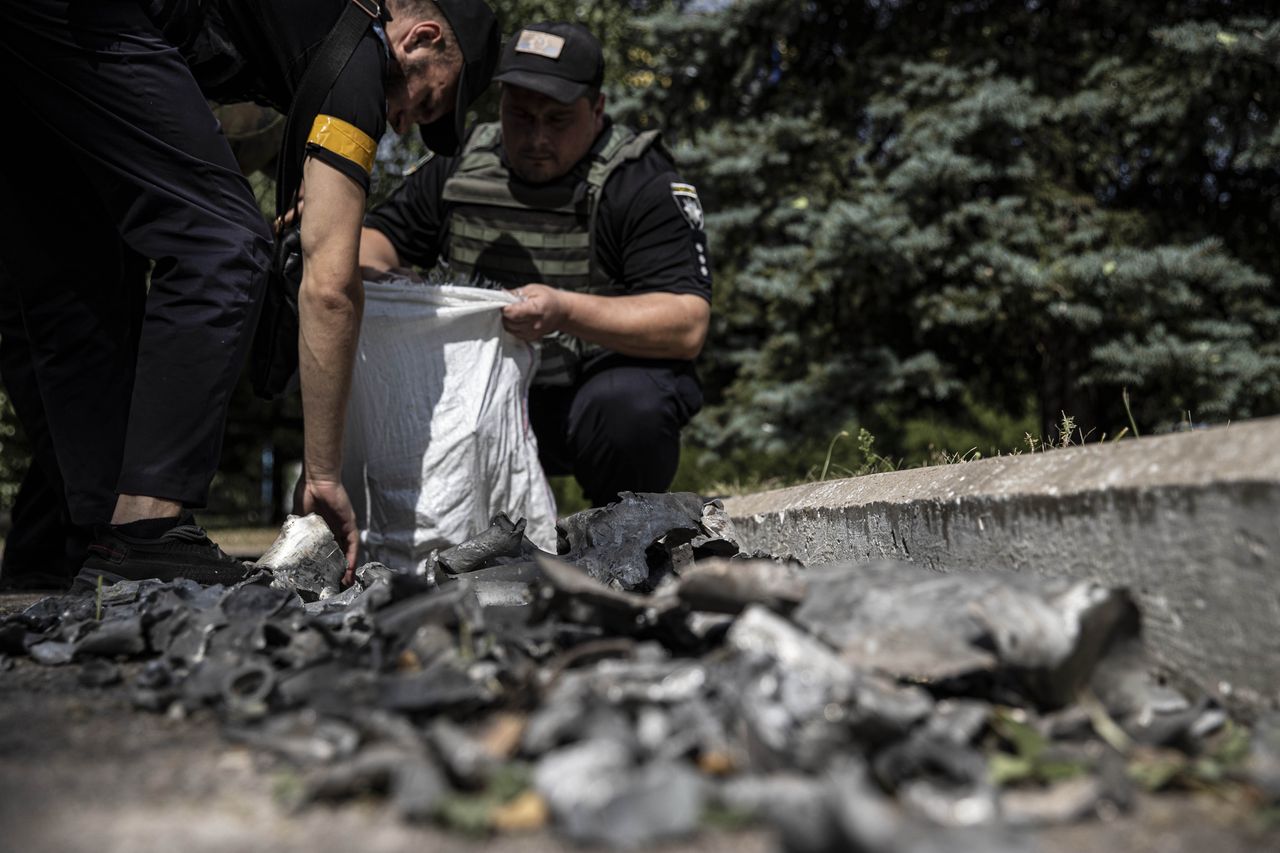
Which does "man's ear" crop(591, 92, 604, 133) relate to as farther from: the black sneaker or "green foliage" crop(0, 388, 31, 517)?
"green foliage" crop(0, 388, 31, 517)

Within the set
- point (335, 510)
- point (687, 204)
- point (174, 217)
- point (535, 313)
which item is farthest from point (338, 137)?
point (687, 204)

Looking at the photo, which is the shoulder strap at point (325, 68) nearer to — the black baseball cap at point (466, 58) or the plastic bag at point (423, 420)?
the black baseball cap at point (466, 58)

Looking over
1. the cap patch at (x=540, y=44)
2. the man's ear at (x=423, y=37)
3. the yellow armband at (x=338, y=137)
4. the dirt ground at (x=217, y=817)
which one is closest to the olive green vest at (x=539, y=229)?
the cap patch at (x=540, y=44)

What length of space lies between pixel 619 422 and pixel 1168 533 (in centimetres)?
224

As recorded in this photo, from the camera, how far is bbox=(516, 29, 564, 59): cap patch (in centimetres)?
346

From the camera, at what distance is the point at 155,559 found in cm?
211

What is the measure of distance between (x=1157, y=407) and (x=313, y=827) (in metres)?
7.04

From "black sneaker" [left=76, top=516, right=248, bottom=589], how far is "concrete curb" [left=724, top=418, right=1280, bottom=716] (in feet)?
4.86

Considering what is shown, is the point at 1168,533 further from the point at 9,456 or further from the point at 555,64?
the point at 9,456

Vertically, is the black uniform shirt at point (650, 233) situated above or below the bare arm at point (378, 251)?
above

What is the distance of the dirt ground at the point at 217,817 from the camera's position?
3.20 feet

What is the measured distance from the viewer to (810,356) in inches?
295

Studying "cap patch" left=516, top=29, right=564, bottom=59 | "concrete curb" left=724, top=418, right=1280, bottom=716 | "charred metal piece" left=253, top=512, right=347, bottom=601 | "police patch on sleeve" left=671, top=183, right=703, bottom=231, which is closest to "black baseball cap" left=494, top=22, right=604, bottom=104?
"cap patch" left=516, top=29, right=564, bottom=59

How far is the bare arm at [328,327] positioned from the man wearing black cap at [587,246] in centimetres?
90
